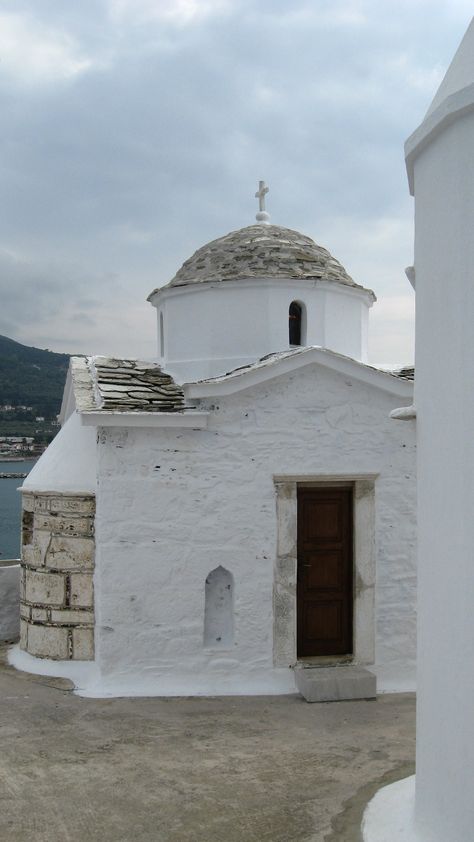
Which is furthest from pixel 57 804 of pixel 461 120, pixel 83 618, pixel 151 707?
pixel 461 120

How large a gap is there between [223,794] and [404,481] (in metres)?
3.86

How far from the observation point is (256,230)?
408 inches

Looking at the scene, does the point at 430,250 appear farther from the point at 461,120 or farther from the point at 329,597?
the point at 329,597

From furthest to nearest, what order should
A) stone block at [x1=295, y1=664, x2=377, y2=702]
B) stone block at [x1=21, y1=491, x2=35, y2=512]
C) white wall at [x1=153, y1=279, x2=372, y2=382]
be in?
white wall at [x1=153, y1=279, x2=372, y2=382], stone block at [x1=21, y1=491, x2=35, y2=512], stone block at [x1=295, y1=664, x2=377, y2=702]

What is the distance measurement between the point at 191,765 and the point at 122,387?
3.96 metres

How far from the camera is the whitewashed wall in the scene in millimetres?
7395

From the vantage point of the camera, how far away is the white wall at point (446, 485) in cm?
365

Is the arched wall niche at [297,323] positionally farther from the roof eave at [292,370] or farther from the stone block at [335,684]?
the stone block at [335,684]

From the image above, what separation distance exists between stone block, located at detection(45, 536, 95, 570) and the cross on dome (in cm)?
561

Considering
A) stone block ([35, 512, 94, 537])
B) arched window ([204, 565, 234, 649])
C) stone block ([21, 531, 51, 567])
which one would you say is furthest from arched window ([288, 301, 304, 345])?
stone block ([21, 531, 51, 567])

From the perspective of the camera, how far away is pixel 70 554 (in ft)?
25.5

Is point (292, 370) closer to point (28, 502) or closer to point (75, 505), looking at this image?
point (75, 505)

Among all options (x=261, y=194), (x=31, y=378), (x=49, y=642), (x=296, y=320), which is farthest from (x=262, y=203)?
(x=31, y=378)

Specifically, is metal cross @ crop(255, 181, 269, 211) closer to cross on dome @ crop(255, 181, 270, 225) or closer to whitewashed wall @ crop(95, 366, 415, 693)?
cross on dome @ crop(255, 181, 270, 225)
